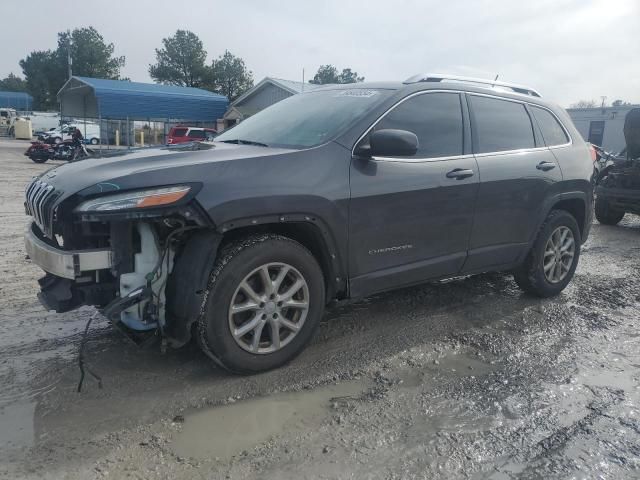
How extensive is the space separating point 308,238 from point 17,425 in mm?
1901

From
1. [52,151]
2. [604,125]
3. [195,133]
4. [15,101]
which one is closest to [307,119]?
[52,151]

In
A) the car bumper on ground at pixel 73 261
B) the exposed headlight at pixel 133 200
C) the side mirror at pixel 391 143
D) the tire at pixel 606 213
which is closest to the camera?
the exposed headlight at pixel 133 200

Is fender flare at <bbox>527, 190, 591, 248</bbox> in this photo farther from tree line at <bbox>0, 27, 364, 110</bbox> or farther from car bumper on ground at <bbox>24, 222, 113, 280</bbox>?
tree line at <bbox>0, 27, 364, 110</bbox>

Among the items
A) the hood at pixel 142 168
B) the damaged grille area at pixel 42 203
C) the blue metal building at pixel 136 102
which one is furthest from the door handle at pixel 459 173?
the blue metal building at pixel 136 102

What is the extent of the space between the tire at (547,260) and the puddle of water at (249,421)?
8.13ft

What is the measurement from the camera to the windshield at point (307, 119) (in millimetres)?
3535

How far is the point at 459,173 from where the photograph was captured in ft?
12.7

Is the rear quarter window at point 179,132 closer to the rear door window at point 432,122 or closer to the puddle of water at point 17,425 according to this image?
the rear door window at point 432,122

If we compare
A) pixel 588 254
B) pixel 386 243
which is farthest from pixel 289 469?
pixel 588 254

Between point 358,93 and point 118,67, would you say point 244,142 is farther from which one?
point 118,67

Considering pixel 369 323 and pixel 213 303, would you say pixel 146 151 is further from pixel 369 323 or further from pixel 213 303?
pixel 369 323

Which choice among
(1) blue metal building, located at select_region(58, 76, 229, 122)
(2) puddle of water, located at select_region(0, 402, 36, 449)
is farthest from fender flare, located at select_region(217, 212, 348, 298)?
(1) blue metal building, located at select_region(58, 76, 229, 122)

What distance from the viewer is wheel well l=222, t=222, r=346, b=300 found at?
3094 mm

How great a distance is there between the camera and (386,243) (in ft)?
11.6
